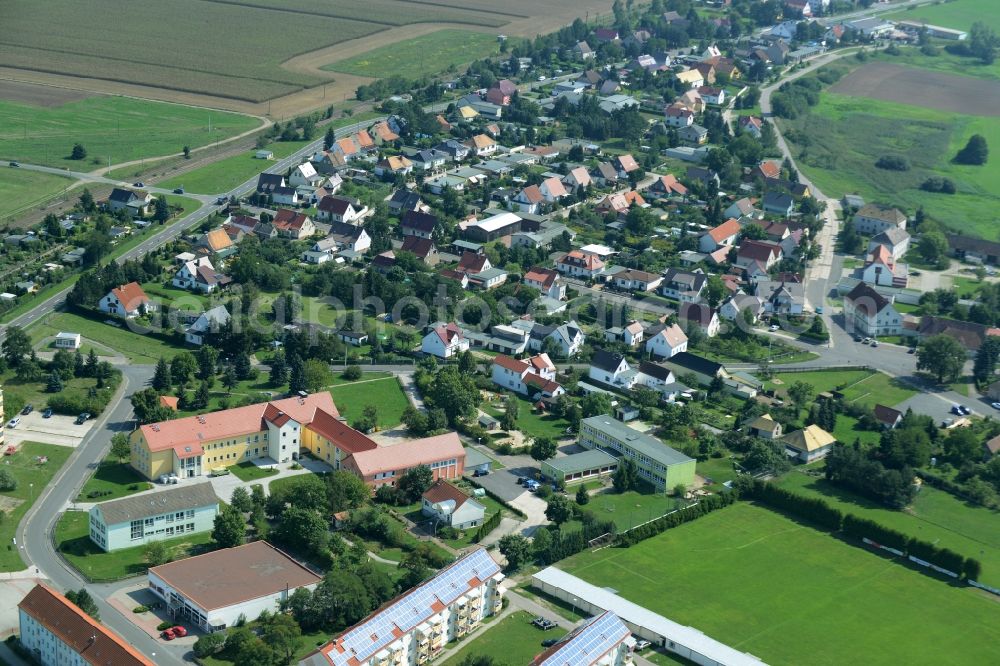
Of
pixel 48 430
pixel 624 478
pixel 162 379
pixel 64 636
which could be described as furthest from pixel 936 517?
pixel 48 430

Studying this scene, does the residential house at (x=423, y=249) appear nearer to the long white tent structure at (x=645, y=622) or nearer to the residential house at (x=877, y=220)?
the residential house at (x=877, y=220)

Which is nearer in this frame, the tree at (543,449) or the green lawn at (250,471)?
the green lawn at (250,471)

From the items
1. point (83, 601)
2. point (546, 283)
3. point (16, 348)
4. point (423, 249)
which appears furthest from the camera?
point (423, 249)

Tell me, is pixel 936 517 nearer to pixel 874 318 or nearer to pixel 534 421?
pixel 534 421

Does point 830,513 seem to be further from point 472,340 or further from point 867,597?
point 472,340

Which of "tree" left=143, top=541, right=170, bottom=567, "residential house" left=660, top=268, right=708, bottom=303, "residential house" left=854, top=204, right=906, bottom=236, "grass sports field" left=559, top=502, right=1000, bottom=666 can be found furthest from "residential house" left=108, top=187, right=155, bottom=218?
"residential house" left=854, top=204, right=906, bottom=236

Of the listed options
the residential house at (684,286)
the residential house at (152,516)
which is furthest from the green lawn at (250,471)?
the residential house at (684,286)
